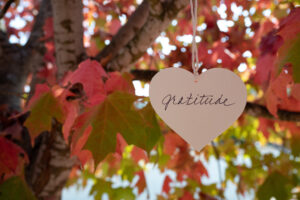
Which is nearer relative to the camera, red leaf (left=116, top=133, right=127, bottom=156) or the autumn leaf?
the autumn leaf

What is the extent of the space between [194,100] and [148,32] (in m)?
0.40

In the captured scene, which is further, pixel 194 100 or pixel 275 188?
pixel 275 188

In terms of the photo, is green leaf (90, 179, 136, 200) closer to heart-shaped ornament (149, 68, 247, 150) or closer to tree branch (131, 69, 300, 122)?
tree branch (131, 69, 300, 122)

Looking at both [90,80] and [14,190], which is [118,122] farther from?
[14,190]

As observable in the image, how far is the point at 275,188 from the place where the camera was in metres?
1.11

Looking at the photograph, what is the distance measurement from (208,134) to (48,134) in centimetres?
60

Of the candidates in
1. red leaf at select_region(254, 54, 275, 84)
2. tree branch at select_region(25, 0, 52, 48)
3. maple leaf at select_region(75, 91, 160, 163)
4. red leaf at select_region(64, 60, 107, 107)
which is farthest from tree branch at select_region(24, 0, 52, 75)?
red leaf at select_region(254, 54, 275, 84)

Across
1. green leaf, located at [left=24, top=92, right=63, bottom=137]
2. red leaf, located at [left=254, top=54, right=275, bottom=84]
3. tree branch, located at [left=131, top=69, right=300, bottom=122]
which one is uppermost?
green leaf, located at [left=24, top=92, right=63, bottom=137]

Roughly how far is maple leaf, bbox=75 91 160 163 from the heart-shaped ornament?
0.10 meters

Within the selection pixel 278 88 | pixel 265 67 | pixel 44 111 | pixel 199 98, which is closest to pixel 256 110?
pixel 265 67

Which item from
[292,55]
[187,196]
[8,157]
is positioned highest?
[292,55]

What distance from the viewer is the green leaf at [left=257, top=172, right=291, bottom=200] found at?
1072 mm

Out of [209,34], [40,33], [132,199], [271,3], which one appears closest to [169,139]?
[132,199]

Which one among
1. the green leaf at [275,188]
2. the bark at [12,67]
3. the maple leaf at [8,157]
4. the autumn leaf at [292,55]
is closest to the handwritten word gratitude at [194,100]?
the autumn leaf at [292,55]
